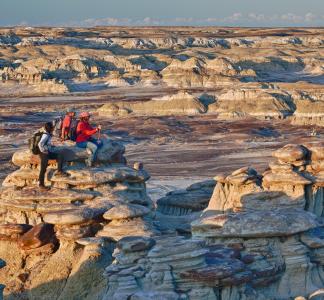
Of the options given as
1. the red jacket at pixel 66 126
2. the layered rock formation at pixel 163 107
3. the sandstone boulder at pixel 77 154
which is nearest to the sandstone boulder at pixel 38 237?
the sandstone boulder at pixel 77 154

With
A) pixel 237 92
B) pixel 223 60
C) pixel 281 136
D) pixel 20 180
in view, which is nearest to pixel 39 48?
pixel 223 60

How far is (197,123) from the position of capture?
52.5 m

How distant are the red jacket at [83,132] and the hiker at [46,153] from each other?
2.03ft

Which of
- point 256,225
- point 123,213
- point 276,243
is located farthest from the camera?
point 123,213

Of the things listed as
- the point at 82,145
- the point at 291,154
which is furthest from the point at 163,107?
the point at 82,145

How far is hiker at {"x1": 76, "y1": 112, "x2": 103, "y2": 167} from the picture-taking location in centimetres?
1620

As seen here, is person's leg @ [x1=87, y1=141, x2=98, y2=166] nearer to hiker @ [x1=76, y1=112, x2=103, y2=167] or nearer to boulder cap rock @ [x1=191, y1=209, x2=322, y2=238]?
hiker @ [x1=76, y1=112, x2=103, y2=167]

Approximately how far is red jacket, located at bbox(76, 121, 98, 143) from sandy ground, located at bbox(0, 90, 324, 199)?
10.4 meters

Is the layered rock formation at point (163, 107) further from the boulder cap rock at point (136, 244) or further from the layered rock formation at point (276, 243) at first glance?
the boulder cap rock at point (136, 244)

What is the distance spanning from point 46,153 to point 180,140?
30437 millimetres

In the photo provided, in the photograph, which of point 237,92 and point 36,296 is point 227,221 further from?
point 237,92

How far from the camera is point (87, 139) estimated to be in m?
16.5

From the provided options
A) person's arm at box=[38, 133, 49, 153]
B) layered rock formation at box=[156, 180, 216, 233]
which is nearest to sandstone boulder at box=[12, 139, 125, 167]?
person's arm at box=[38, 133, 49, 153]

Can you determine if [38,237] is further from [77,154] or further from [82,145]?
[82,145]
